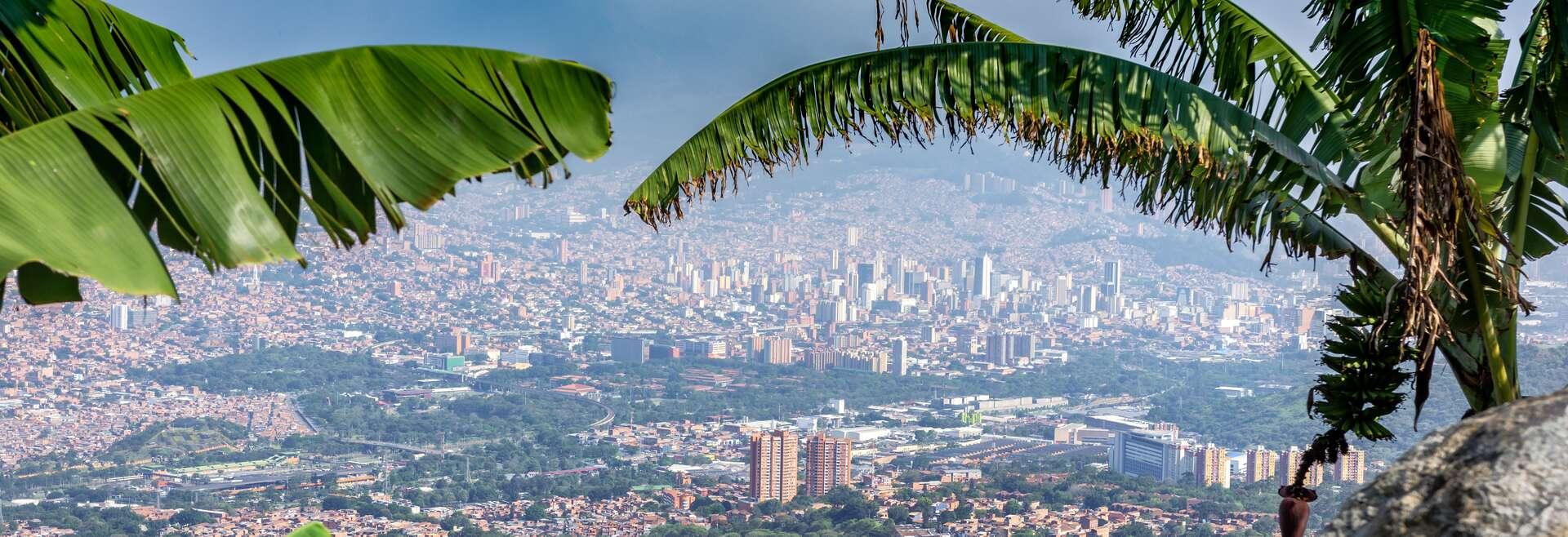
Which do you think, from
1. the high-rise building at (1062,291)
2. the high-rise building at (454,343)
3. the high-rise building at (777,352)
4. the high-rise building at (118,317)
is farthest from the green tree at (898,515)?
the high-rise building at (1062,291)

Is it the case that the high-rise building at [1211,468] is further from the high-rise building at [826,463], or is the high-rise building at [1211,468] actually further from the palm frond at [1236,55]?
the palm frond at [1236,55]

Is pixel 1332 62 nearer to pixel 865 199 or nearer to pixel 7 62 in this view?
pixel 7 62

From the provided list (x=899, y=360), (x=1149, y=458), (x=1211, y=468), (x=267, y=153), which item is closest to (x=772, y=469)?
(x=1211, y=468)

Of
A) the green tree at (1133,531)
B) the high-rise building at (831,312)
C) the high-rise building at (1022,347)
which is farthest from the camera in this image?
the high-rise building at (831,312)

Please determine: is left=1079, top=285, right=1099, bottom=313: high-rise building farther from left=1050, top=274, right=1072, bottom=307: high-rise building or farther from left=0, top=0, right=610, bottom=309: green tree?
left=0, top=0, right=610, bottom=309: green tree

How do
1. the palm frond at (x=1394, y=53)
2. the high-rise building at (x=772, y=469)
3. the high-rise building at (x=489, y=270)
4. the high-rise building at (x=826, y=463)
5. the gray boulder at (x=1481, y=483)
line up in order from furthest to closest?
the high-rise building at (x=489, y=270), the high-rise building at (x=826, y=463), the high-rise building at (x=772, y=469), the palm frond at (x=1394, y=53), the gray boulder at (x=1481, y=483)

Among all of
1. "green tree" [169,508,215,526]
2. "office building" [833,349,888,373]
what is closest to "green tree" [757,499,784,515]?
"green tree" [169,508,215,526]

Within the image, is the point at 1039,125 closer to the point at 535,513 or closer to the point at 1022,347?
the point at 535,513
